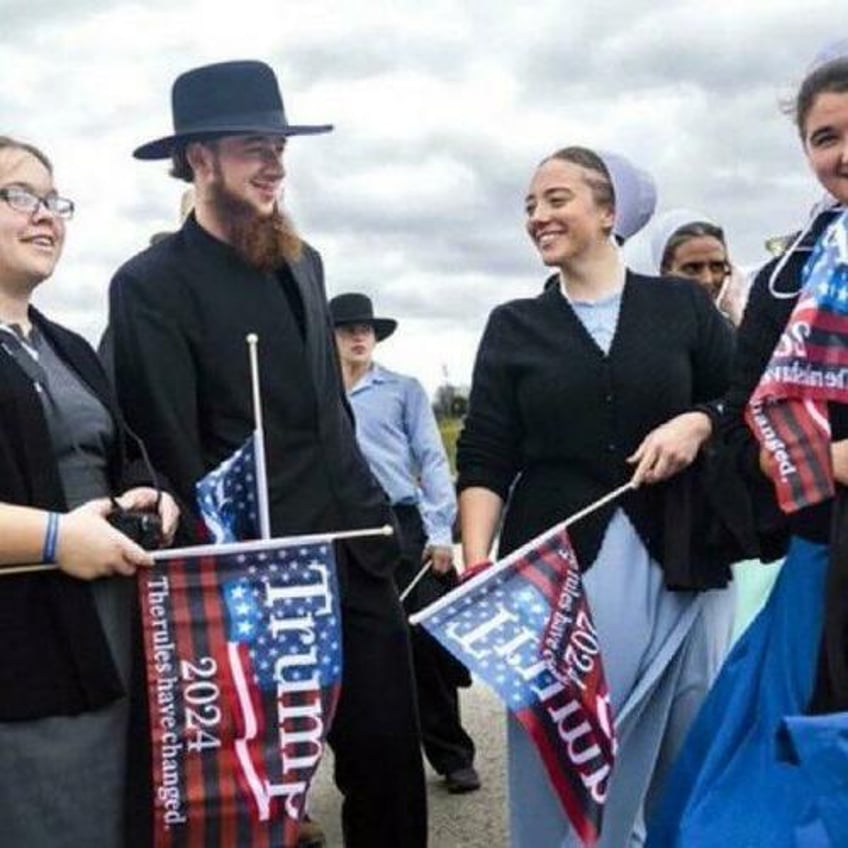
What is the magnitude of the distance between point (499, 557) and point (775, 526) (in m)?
0.91

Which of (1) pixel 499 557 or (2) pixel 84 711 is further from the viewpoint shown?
(1) pixel 499 557

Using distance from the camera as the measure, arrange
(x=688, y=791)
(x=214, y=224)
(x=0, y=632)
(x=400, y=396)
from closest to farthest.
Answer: (x=0, y=632) < (x=688, y=791) < (x=214, y=224) < (x=400, y=396)

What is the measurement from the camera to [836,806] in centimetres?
235

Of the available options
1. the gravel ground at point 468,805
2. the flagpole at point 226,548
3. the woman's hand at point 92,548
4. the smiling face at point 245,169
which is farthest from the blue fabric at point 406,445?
the woman's hand at point 92,548

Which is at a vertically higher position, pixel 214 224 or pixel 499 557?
pixel 214 224

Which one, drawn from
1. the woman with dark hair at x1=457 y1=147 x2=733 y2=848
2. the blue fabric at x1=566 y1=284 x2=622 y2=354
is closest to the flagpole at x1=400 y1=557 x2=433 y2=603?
the woman with dark hair at x1=457 y1=147 x2=733 y2=848

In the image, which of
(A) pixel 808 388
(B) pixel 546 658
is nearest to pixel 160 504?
(B) pixel 546 658

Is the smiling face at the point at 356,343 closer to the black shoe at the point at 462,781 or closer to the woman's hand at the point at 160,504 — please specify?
the black shoe at the point at 462,781

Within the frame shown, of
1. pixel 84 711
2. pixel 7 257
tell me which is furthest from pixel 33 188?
pixel 84 711

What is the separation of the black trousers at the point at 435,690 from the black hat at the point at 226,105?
8.01 ft

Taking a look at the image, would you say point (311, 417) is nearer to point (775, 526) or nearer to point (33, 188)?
point (33, 188)

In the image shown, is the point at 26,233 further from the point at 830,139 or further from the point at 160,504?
the point at 830,139

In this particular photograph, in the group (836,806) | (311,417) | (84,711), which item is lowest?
(836,806)

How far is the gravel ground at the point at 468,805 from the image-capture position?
4.95 meters
